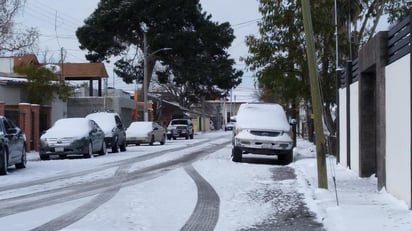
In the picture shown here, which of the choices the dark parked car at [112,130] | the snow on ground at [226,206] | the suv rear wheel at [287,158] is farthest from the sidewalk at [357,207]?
the dark parked car at [112,130]

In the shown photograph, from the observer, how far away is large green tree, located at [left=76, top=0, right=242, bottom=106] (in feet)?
164

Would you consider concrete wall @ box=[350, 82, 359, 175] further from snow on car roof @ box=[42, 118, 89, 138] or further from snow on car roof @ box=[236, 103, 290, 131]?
snow on car roof @ box=[42, 118, 89, 138]

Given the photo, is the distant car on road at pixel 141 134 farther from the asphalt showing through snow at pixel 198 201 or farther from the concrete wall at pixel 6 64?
the asphalt showing through snow at pixel 198 201

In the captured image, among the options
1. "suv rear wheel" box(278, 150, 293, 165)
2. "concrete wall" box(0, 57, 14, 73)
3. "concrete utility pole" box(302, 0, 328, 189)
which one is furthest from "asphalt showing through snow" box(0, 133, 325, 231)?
"concrete wall" box(0, 57, 14, 73)

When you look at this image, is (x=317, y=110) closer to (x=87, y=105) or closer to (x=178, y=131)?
(x=87, y=105)

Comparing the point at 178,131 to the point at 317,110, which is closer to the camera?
the point at 317,110

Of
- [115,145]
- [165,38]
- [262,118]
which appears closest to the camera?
[262,118]

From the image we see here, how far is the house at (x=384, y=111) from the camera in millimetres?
9914

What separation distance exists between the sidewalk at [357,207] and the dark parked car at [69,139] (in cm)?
1064

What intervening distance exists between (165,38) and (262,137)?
30.0m

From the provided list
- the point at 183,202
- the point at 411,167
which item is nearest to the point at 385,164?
the point at 411,167

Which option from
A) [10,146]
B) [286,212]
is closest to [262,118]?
[10,146]

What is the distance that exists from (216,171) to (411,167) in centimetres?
852

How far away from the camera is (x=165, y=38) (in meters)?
49.6
